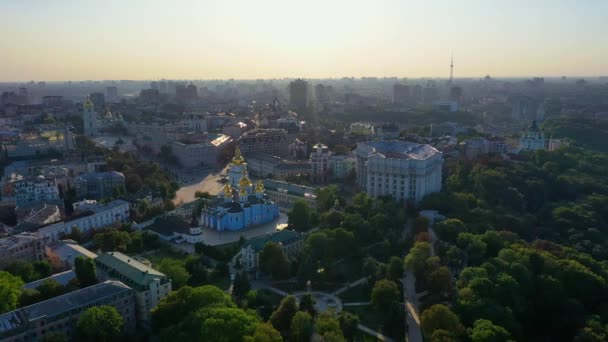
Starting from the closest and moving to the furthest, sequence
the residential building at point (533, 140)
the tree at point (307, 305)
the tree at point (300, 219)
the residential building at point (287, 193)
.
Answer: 1. the tree at point (307, 305)
2. the tree at point (300, 219)
3. the residential building at point (287, 193)
4. the residential building at point (533, 140)

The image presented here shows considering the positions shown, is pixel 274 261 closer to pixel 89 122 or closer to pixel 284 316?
pixel 284 316

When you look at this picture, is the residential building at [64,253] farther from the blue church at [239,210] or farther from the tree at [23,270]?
the blue church at [239,210]

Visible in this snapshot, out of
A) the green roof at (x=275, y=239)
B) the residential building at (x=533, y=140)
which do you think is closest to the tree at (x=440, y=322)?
the green roof at (x=275, y=239)

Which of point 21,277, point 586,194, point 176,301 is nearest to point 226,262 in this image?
point 176,301

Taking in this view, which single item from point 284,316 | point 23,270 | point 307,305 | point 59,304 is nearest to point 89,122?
point 23,270

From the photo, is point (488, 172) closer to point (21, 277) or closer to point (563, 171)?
point (563, 171)

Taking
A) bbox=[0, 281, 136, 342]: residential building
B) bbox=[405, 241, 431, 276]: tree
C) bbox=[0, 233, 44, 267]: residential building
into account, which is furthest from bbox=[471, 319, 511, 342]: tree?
bbox=[0, 233, 44, 267]: residential building
